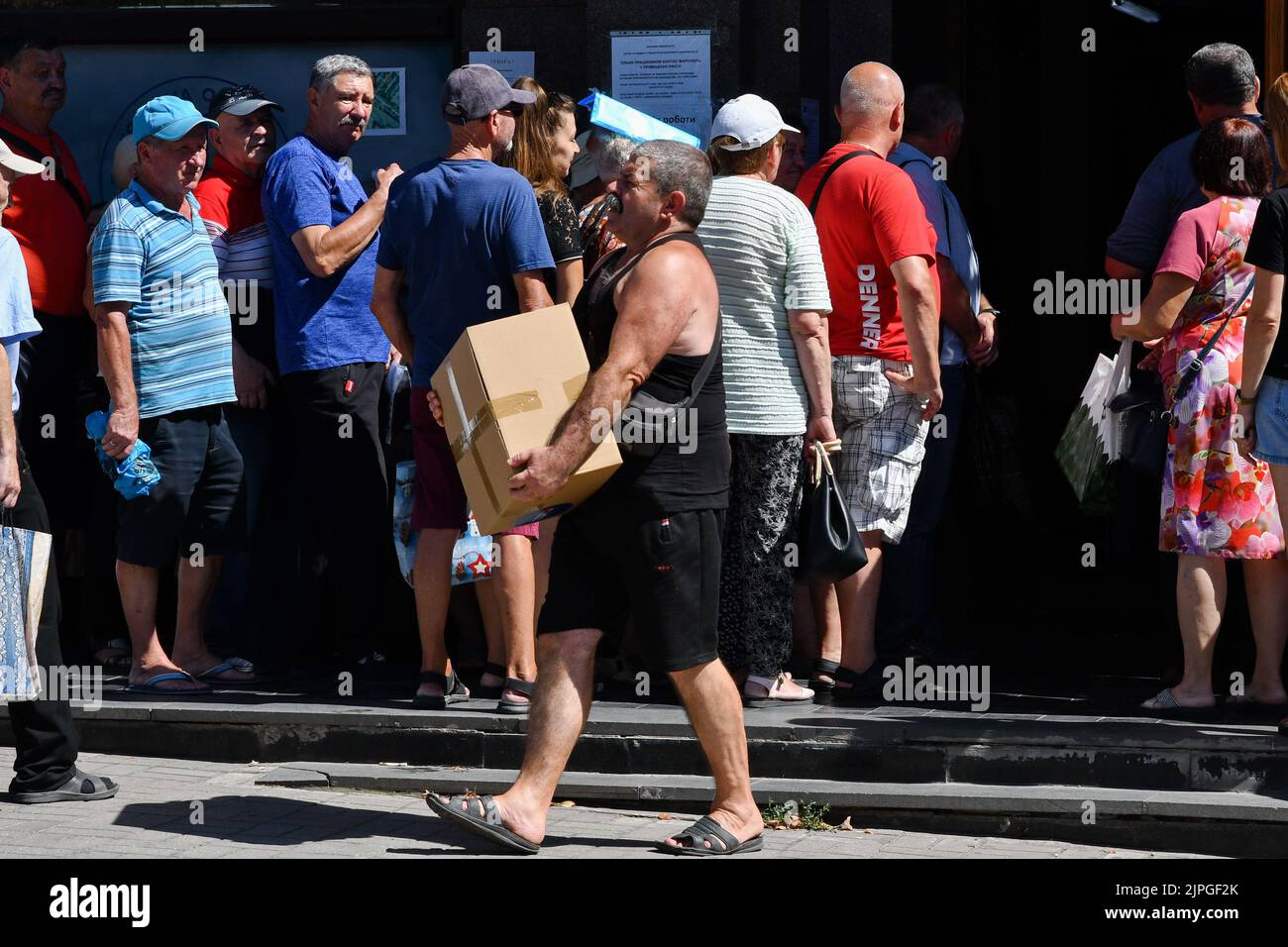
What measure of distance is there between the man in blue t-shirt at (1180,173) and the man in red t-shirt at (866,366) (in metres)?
0.70

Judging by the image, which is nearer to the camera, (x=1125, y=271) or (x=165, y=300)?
(x=1125, y=271)

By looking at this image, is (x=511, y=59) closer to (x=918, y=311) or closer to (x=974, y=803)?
(x=918, y=311)

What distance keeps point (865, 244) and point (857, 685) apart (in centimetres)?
154

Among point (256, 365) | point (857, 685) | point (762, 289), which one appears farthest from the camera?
point (256, 365)

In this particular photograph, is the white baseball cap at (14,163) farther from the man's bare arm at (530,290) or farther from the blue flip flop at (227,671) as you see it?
the blue flip flop at (227,671)

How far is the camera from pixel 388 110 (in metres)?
8.09

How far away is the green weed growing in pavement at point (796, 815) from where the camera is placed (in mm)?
5770

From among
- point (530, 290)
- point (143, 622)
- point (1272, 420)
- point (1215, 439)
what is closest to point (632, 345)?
point (530, 290)

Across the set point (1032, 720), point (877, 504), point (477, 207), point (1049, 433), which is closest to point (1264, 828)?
point (1032, 720)

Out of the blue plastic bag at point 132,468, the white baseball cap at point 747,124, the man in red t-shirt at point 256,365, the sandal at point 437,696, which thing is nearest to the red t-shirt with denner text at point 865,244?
the white baseball cap at point 747,124

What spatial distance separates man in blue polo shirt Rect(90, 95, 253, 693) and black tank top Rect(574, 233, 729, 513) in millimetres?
2120

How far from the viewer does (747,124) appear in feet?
21.2

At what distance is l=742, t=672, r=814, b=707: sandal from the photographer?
6.48 meters

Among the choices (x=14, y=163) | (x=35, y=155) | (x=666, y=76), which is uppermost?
(x=666, y=76)
